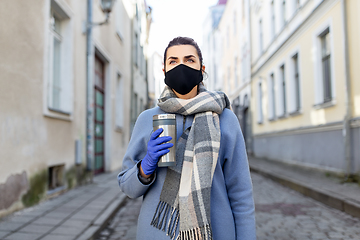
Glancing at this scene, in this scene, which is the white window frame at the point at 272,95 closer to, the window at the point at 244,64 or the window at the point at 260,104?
the window at the point at 260,104

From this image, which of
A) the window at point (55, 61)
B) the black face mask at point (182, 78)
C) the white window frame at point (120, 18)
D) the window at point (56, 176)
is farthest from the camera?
the white window frame at point (120, 18)

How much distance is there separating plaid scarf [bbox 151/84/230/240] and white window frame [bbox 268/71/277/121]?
45.1 feet

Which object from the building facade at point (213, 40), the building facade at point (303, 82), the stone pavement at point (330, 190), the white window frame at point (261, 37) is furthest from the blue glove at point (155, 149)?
the building facade at point (213, 40)

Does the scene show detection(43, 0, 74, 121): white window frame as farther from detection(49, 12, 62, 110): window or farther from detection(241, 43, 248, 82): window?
detection(241, 43, 248, 82): window

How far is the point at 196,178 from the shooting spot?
4.96ft

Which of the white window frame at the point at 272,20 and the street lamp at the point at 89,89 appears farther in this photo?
the white window frame at the point at 272,20

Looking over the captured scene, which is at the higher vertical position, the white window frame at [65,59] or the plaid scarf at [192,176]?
the white window frame at [65,59]

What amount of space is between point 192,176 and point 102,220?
340cm

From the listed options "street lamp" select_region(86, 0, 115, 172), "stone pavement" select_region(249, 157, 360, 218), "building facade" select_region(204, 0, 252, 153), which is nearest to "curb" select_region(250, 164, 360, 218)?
"stone pavement" select_region(249, 157, 360, 218)

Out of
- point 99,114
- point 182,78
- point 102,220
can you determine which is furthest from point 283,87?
point 182,78

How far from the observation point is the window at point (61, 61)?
6820 mm

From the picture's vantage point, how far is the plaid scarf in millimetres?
1495

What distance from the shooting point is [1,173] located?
4.53m

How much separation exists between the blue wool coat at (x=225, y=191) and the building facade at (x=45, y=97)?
366 cm
